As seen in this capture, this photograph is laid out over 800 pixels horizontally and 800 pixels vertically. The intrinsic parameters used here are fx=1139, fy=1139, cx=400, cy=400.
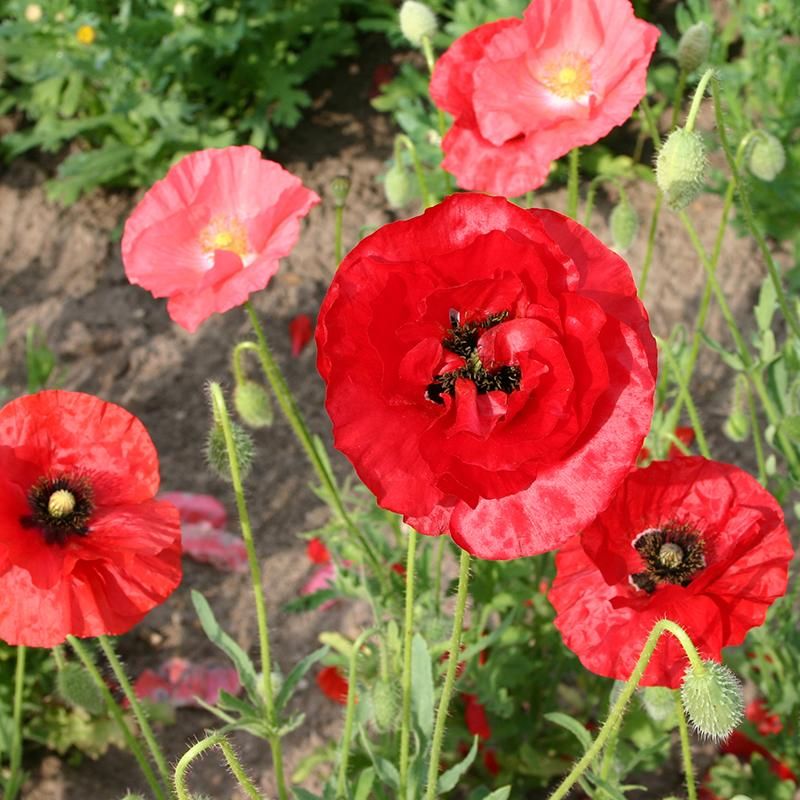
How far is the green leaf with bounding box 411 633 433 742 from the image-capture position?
1.83m

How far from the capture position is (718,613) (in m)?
1.48

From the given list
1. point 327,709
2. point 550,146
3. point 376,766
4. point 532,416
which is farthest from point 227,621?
point 532,416

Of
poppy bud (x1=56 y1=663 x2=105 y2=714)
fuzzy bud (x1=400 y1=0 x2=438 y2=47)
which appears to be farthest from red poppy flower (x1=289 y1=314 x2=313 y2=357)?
poppy bud (x1=56 y1=663 x2=105 y2=714)

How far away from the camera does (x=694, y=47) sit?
2135 millimetres

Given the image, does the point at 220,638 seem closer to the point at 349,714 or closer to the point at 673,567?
the point at 349,714

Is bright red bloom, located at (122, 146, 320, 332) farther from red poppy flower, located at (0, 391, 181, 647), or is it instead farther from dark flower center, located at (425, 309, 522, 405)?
dark flower center, located at (425, 309, 522, 405)

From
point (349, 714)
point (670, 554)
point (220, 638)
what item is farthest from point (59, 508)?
point (670, 554)

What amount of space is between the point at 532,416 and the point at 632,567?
462mm

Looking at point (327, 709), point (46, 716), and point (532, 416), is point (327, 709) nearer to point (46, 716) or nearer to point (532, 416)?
point (46, 716)

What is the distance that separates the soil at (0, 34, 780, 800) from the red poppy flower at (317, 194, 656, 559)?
1888 millimetres

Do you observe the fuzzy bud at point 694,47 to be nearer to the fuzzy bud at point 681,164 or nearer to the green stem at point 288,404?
the fuzzy bud at point 681,164


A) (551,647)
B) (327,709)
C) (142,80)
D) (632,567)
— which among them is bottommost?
(327,709)

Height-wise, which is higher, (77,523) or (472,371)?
(472,371)

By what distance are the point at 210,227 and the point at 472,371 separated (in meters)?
0.82
